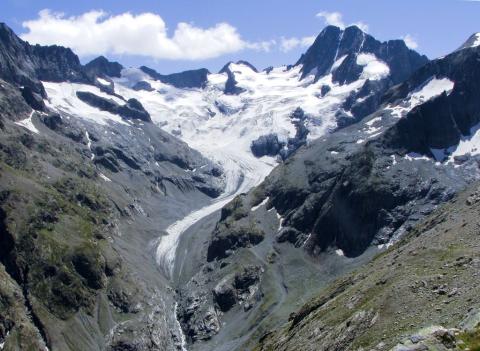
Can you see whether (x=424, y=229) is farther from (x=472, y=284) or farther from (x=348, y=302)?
(x=472, y=284)

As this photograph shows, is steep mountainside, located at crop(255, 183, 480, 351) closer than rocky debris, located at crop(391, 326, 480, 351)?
No

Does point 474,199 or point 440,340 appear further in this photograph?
point 474,199

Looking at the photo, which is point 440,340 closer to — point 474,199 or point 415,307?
point 415,307

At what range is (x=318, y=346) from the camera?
99.9 meters

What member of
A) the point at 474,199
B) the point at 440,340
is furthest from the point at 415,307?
the point at 474,199

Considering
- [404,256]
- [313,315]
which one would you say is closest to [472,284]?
[404,256]

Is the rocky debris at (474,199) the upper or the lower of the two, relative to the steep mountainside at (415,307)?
lower

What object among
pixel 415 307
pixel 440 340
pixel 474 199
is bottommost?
pixel 474 199

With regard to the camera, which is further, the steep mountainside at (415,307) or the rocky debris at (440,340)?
the steep mountainside at (415,307)

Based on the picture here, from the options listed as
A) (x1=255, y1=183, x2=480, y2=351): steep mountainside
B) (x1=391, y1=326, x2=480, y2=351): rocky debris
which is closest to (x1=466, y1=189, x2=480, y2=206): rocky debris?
(x1=255, y1=183, x2=480, y2=351): steep mountainside

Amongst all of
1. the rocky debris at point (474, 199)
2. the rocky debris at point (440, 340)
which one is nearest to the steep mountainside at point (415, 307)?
the rocky debris at point (440, 340)

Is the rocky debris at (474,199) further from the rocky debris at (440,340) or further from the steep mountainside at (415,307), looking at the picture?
the rocky debris at (440,340)

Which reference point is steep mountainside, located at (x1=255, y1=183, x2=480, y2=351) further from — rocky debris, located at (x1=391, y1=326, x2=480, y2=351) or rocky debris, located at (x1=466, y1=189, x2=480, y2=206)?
rocky debris, located at (x1=466, y1=189, x2=480, y2=206)

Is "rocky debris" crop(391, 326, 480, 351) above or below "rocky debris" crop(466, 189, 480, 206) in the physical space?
above
